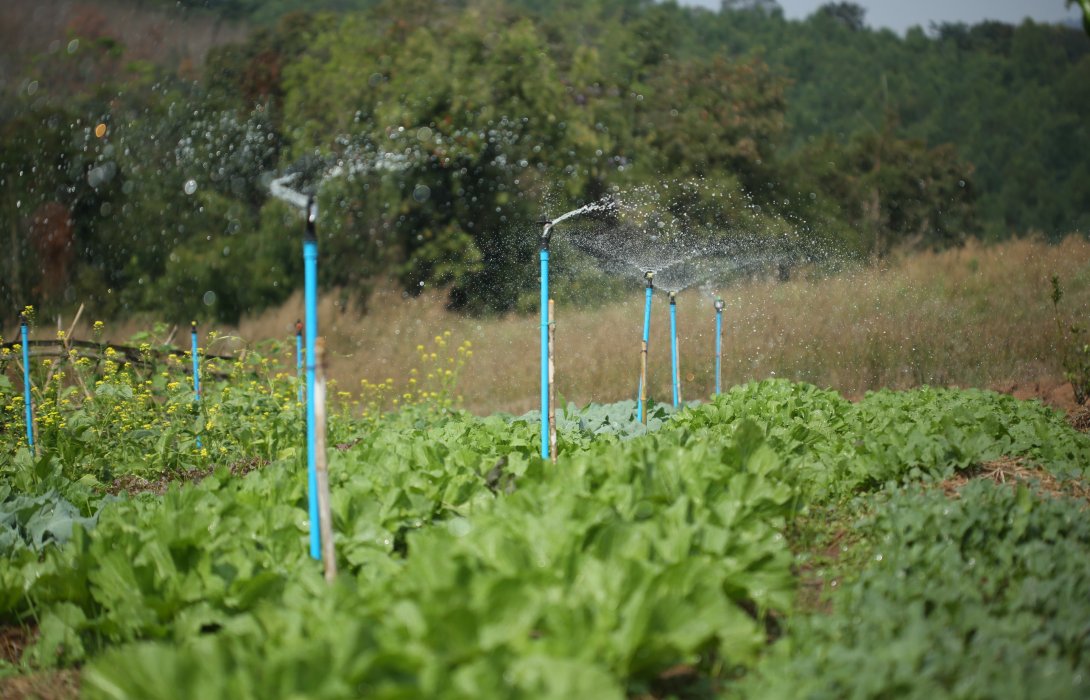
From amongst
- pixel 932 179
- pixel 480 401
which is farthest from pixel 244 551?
pixel 932 179

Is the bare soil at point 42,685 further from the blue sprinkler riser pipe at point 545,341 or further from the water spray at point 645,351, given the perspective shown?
the water spray at point 645,351

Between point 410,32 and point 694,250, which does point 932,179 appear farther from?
point 410,32

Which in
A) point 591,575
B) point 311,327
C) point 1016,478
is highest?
point 311,327

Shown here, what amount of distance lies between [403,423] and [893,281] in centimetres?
637

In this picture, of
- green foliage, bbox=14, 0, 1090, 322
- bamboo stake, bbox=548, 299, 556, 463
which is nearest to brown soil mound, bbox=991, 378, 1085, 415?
bamboo stake, bbox=548, 299, 556, 463

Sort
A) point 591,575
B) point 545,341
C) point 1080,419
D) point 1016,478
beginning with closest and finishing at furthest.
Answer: point 591,575
point 1016,478
point 545,341
point 1080,419

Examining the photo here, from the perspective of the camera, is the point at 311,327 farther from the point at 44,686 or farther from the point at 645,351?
the point at 645,351

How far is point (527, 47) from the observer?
1489 centimetres

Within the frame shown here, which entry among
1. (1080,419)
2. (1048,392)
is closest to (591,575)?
(1080,419)

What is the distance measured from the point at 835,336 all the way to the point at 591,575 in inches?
312

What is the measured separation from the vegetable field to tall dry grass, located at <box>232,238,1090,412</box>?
204 inches

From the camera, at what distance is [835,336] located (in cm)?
957

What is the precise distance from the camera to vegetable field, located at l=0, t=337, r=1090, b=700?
1924mm

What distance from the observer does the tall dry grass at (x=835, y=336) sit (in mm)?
9312
